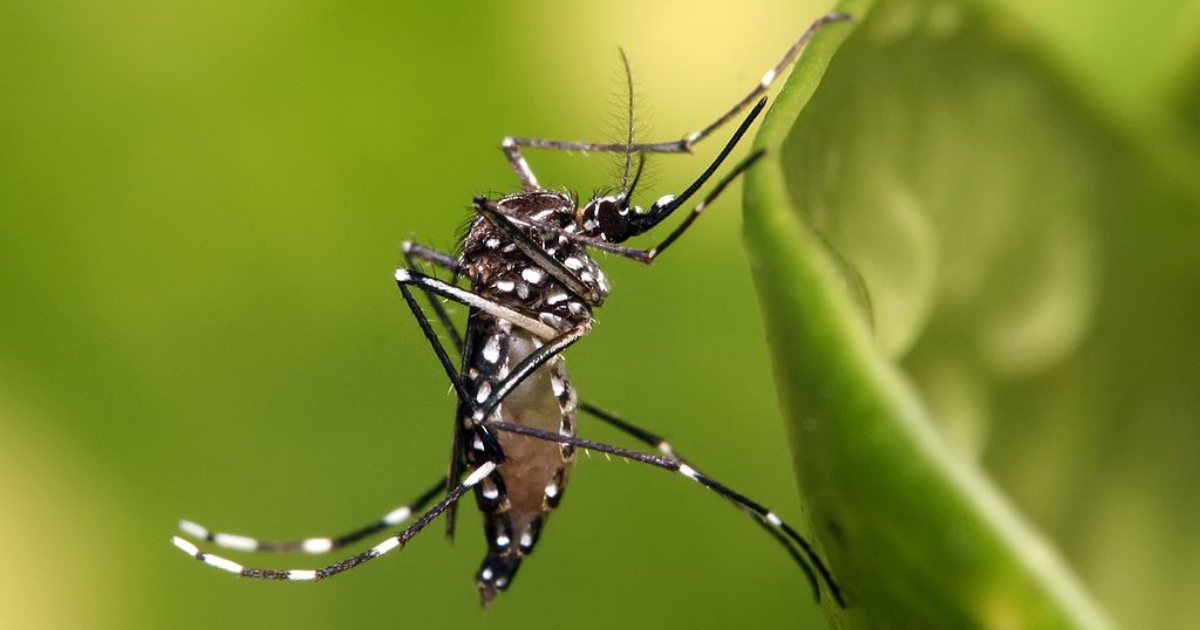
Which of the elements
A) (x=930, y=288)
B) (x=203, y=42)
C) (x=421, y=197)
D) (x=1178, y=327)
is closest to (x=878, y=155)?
(x=930, y=288)

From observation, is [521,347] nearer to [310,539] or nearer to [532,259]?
[532,259]

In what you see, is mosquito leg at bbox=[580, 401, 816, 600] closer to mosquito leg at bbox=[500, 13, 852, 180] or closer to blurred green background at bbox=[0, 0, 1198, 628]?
blurred green background at bbox=[0, 0, 1198, 628]

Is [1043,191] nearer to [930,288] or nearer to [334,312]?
[930,288]

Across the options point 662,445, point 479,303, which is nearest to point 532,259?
point 479,303

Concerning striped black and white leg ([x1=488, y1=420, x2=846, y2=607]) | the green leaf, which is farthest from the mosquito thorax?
the green leaf

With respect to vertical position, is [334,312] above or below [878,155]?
above

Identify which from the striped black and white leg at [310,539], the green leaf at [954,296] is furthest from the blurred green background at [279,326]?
the green leaf at [954,296]
